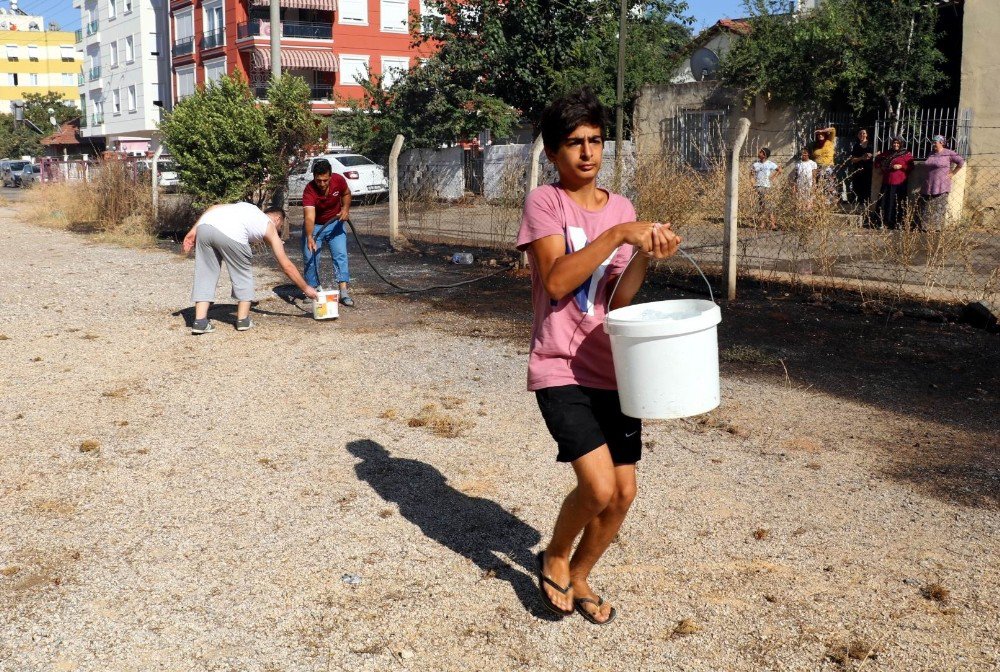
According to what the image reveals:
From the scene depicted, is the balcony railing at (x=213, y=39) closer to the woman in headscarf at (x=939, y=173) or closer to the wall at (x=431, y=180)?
the wall at (x=431, y=180)

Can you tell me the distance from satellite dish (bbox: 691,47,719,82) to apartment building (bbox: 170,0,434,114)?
84.8 ft

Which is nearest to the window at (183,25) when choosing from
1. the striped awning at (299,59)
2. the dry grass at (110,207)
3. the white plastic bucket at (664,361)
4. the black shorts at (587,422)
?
the striped awning at (299,59)

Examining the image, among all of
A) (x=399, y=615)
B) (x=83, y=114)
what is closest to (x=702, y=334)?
(x=399, y=615)

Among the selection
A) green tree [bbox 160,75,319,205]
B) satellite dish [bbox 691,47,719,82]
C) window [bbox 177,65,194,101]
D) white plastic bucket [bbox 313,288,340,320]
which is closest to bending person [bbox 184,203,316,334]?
white plastic bucket [bbox 313,288,340,320]

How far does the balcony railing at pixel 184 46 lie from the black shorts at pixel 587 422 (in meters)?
56.6

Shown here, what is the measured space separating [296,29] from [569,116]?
161ft

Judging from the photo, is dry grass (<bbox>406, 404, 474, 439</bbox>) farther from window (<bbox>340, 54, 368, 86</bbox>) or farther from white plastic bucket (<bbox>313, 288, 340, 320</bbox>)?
window (<bbox>340, 54, 368, 86</bbox>)

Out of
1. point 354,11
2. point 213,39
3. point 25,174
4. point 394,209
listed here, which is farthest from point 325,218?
point 25,174

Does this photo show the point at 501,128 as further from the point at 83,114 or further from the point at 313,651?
the point at 83,114

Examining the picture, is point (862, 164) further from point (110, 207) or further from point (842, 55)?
point (110, 207)

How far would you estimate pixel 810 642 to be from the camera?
3316 millimetres

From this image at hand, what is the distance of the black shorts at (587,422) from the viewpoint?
3248 mm

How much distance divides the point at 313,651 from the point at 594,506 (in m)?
1.05

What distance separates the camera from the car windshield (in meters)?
26.6
